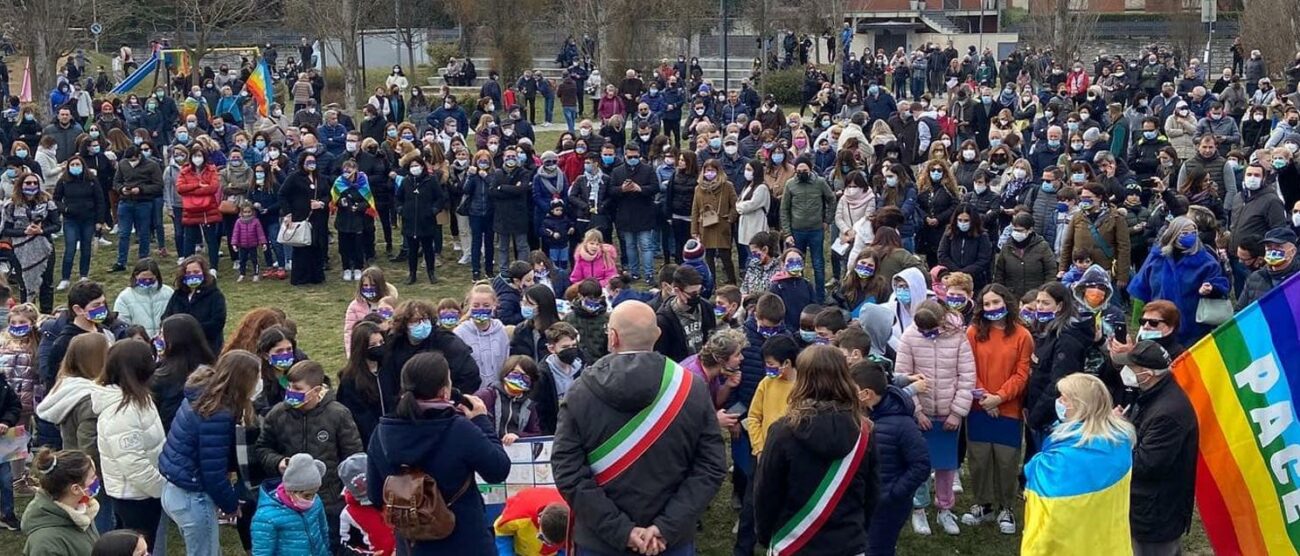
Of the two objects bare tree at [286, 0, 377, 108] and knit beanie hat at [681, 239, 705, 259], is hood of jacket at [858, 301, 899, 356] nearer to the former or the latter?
knit beanie hat at [681, 239, 705, 259]

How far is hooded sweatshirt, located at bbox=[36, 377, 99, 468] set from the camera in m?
8.02

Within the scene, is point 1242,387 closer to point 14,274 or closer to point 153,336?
point 153,336

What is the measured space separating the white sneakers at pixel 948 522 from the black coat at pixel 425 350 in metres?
3.01

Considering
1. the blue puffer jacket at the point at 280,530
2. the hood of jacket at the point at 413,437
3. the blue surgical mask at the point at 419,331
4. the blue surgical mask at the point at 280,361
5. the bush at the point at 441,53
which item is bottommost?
the blue puffer jacket at the point at 280,530

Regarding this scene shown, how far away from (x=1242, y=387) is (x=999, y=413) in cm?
213

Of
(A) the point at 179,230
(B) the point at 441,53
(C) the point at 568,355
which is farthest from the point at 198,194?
(B) the point at 441,53

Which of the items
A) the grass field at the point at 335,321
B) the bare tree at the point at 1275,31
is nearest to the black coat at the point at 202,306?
the grass field at the point at 335,321

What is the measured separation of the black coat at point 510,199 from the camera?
16.5 m

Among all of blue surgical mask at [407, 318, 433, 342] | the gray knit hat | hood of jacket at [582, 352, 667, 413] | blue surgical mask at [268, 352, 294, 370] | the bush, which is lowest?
the gray knit hat

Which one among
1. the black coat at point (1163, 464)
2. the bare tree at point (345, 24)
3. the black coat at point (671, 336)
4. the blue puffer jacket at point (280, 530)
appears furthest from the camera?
the bare tree at point (345, 24)

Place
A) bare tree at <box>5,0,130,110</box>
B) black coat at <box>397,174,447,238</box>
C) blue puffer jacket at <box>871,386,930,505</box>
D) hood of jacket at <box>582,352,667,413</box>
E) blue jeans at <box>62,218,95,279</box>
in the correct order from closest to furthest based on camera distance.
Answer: hood of jacket at <box>582,352,667,413</box> < blue puffer jacket at <box>871,386,930,505</box> < blue jeans at <box>62,218,95,279</box> < black coat at <box>397,174,447,238</box> < bare tree at <box>5,0,130,110</box>

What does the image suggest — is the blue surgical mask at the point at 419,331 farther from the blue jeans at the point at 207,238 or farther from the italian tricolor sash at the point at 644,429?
the blue jeans at the point at 207,238

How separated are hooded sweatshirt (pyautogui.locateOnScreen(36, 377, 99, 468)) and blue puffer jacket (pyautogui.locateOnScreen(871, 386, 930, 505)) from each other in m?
4.23

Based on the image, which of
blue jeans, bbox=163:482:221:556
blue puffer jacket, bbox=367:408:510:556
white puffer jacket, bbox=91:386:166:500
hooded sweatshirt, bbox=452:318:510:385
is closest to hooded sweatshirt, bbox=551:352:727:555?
blue puffer jacket, bbox=367:408:510:556
